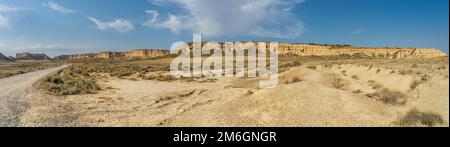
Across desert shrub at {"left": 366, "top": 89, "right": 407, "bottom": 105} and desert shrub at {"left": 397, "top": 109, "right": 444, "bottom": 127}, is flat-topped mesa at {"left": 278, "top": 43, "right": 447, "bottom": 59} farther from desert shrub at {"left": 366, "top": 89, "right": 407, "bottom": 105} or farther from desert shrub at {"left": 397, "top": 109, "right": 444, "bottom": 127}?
desert shrub at {"left": 397, "top": 109, "right": 444, "bottom": 127}

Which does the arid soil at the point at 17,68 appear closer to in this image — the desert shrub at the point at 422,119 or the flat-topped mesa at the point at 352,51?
the desert shrub at the point at 422,119

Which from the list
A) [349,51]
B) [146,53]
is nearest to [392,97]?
[349,51]

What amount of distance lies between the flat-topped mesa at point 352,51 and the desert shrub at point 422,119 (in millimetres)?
94949

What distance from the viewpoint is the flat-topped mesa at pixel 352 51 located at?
10000 centimetres

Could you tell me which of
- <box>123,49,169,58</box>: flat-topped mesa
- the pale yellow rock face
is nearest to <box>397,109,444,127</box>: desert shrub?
the pale yellow rock face

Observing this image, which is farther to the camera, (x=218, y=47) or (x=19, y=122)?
(x=218, y=47)

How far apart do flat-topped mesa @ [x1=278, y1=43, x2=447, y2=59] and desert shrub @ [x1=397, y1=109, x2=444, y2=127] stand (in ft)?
312

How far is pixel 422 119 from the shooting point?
8.73 meters

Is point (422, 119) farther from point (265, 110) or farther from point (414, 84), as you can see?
point (414, 84)

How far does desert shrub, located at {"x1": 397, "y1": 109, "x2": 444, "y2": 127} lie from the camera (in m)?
8.37
